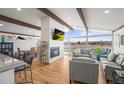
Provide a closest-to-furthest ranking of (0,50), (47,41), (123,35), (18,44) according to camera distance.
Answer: (123,35) → (47,41) → (0,50) → (18,44)

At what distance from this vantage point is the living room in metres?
2.78

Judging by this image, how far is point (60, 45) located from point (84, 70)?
15.5 ft

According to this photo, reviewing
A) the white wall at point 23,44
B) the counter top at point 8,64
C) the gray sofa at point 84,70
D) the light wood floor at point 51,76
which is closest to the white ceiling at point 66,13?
the gray sofa at point 84,70

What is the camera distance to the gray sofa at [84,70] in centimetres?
262

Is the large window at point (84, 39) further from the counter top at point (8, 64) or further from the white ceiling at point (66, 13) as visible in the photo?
the counter top at point (8, 64)

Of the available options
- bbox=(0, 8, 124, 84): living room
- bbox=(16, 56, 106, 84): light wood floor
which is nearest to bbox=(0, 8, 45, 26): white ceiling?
bbox=(0, 8, 124, 84): living room
